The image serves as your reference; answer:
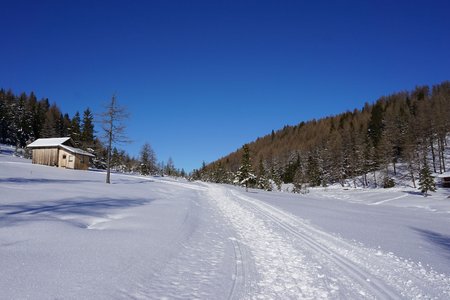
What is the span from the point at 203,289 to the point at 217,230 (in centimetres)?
641

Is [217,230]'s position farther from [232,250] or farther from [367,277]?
[367,277]

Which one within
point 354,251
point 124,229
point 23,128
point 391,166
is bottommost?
point 354,251

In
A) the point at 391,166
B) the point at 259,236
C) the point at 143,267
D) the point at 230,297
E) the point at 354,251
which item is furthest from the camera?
the point at 391,166

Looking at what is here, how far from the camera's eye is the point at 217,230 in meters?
11.9

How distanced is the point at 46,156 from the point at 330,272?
56.3 m

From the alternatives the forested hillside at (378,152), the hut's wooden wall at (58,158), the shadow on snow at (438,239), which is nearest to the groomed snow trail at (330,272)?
the shadow on snow at (438,239)

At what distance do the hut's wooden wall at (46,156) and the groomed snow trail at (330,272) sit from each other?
50.7m

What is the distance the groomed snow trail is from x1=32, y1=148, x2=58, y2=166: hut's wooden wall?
50.7m

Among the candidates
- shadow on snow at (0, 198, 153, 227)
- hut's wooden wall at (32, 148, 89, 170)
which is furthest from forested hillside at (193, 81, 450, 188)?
shadow on snow at (0, 198, 153, 227)

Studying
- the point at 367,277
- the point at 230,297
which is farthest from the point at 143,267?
the point at 367,277

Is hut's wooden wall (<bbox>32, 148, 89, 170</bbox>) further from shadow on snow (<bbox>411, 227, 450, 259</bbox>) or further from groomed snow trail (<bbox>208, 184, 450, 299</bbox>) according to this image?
shadow on snow (<bbox>411, 227, 450, 259</bbox>)

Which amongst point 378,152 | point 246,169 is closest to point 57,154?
point 246,169

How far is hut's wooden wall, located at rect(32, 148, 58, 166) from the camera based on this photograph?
52594 mm

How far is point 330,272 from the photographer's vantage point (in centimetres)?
696
